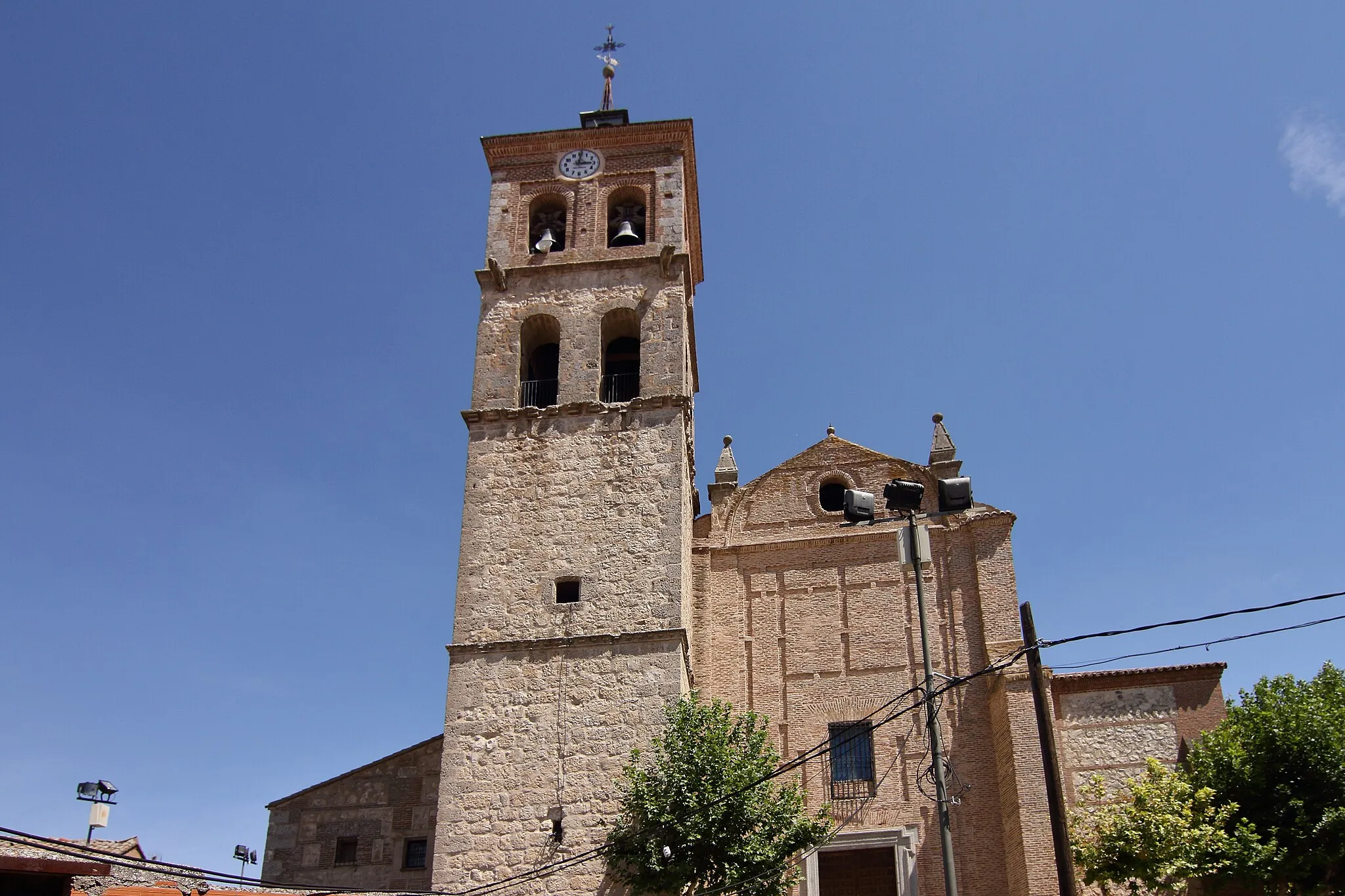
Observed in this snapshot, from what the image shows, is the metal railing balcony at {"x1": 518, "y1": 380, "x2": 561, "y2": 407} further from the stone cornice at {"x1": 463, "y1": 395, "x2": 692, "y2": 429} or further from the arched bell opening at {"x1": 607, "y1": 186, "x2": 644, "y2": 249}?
the arched bell opening at {"x1": 607, "y1": 186, "x2": 644, "y2": 249}

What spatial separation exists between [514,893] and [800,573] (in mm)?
8839

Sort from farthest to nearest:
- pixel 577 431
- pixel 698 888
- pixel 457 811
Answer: pixel 577 431
pixel 457 811
pixel 698 888

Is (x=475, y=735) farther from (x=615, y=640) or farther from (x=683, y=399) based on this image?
(x=683, y=399)

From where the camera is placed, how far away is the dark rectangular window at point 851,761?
74.3 feet

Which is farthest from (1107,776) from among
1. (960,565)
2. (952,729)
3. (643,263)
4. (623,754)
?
(643,263)

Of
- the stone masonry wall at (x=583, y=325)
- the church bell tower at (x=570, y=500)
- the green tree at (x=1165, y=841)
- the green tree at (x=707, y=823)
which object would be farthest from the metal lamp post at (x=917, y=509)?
the stone masonry wall at (x=583, y=325)

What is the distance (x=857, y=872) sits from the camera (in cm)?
2208

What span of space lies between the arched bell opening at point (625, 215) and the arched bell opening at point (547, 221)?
42.5 inches

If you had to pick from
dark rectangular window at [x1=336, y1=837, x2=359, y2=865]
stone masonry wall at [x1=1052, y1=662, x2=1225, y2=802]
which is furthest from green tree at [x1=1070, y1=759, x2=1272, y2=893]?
dark rectangular window at [x1=336, y1=837, x2=359, y2=865]

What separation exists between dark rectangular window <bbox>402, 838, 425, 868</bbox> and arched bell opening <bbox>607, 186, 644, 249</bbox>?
43.5 ft

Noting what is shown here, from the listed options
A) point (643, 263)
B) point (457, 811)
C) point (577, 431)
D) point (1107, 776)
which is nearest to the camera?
point (457, 811)

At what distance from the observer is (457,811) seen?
66.7 ft

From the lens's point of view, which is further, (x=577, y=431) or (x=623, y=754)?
(x=577, y=431)

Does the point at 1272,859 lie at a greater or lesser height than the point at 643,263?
lesser
